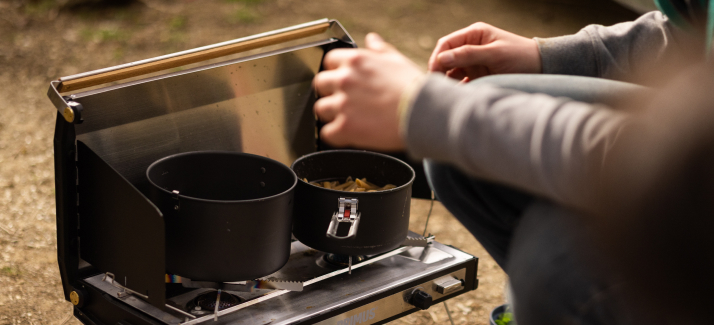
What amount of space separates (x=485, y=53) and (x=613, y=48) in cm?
26

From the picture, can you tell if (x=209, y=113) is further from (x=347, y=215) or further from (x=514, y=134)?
(x=514, y=134)

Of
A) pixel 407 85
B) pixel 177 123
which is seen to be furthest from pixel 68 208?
pixel 407 85

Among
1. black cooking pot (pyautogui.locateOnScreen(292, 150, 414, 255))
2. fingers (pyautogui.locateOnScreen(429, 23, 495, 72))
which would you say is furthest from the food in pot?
fingers (pyautogui.locateOnScreen(429, 23, 495, 72))

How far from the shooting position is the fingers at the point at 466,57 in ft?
3.53

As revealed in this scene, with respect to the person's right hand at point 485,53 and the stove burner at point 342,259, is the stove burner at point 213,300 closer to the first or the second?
the stove burner at point 342,259

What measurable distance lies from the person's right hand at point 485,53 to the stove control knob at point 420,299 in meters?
0.40

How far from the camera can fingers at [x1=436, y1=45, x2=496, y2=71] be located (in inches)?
42.4

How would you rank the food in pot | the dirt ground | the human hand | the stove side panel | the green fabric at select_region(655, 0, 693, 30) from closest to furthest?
the human hand < the stove side panel < the green fabric at select_region(655, 0, 693, 30) < the food in pot < the dirt ground

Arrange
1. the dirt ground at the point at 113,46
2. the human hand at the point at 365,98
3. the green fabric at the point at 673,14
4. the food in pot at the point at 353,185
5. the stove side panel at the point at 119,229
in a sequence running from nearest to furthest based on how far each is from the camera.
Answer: the human hand at the point at 365,98 → the stove side panel at the point at 119,229 → the green fabric at the point at 673,14 → the food in pot at the point at 353,185 → the dirt ground at the point at 113,46

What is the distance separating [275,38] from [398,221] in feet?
1.44

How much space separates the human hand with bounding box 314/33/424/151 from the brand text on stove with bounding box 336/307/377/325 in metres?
0.50

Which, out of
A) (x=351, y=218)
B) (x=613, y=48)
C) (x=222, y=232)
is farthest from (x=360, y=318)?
(x=613, y=48)

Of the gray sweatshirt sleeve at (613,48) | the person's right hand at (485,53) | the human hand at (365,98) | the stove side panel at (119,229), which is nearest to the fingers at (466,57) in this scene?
the person's right hand at (485,53)

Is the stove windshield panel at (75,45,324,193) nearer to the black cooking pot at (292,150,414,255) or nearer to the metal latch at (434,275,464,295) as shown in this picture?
the black cooking pot at (292,150,414,255)
